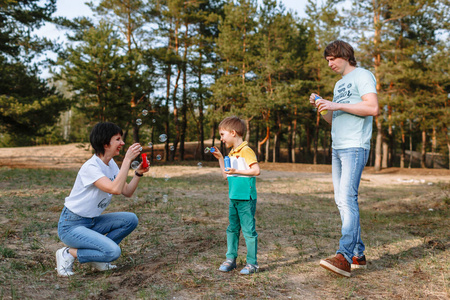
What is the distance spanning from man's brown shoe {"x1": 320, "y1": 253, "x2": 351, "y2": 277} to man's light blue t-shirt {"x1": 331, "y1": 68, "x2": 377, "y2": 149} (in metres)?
1.09

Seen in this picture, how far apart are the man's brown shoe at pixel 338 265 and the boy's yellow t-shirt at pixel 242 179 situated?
91 cm

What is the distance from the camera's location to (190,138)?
148 feet

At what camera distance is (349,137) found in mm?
3432

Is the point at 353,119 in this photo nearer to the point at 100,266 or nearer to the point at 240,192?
the point at 240,192

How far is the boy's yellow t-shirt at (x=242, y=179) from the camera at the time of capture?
3.29 m

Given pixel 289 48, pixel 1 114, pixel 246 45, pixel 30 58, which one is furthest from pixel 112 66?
pixel 289 48

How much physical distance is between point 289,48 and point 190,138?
21.6 metres

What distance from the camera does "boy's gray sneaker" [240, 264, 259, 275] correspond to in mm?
3326

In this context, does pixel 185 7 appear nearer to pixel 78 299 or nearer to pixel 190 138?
pixel 190 138

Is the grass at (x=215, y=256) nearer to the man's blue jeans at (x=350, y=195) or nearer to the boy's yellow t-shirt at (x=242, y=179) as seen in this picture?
the man's blue jeans at (x=350, y=195)

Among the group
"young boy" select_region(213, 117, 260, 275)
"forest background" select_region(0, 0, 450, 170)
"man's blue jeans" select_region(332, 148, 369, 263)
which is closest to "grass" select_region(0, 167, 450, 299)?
"young boy" select_region(213, 117, 260, 275)

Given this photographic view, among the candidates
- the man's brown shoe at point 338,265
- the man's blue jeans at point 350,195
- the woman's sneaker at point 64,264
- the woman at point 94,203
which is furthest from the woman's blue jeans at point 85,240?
the man's blue jeans at point 350,195

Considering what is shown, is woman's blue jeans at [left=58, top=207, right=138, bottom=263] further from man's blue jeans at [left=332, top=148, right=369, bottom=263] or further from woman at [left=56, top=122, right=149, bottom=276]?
man's blue jeans at [left=332, top=148, right=369, bottom=263]

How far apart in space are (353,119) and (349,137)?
18cm
